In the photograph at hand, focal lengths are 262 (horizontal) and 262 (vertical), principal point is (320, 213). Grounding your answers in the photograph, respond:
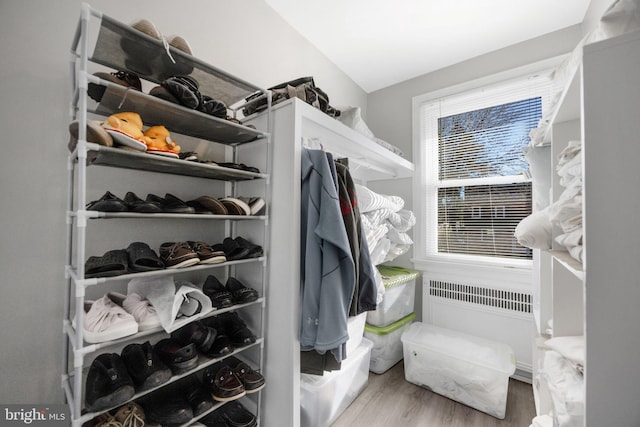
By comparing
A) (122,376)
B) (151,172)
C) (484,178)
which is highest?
(484,178)

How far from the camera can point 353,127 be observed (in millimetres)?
1742

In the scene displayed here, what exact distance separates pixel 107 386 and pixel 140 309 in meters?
0.23

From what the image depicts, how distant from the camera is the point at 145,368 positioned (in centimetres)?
91

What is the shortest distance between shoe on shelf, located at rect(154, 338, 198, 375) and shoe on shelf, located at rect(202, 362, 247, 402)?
16 centimetres

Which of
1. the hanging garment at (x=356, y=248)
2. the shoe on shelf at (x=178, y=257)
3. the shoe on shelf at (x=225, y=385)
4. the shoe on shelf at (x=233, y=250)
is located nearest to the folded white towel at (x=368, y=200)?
the hanging garment at (x=356, y=248)

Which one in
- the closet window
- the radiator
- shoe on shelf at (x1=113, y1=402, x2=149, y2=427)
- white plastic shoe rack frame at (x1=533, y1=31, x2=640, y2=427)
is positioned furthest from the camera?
the closet window

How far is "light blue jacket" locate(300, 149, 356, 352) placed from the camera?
1.12 metres

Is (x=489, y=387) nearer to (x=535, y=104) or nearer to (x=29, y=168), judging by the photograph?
(x=535, y=104)

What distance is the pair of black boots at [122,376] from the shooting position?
0.79m

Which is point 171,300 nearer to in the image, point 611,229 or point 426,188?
point 611,229

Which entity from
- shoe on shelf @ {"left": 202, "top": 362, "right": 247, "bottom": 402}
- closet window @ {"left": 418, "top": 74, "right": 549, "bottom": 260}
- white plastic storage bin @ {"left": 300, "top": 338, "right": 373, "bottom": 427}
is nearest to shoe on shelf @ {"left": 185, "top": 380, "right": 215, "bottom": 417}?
shoe on shelf @ {"left": 202, "top": 362, "right": 247, "bottom": 402}

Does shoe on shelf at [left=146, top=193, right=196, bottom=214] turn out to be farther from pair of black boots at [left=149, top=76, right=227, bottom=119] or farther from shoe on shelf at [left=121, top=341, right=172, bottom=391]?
shoe on shelf at [left=121, top=341, right=172, bottom=391]

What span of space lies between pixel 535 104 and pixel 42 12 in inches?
116

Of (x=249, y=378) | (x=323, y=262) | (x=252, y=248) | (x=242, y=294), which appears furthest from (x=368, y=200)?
(x=249, y=378)
